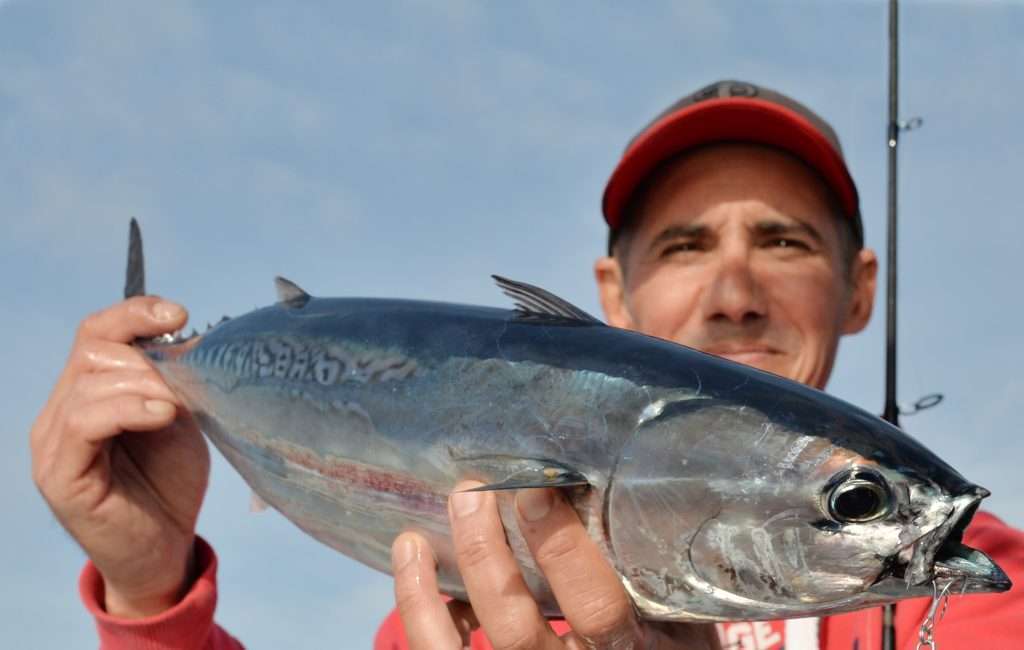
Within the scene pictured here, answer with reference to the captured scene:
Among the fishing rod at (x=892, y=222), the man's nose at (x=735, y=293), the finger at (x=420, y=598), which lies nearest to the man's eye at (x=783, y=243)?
the man's nose at (x=735, y=293)

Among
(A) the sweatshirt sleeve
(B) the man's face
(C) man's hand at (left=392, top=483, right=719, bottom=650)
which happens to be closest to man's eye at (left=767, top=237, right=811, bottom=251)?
(B) the man's face

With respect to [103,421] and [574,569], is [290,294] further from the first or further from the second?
[574,569]

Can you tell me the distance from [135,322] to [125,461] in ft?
1.86

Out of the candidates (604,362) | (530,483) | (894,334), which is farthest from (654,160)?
(530,483)

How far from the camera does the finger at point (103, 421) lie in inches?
130

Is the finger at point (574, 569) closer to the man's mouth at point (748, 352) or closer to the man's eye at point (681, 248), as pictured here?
the man's mouth at point (748, 352)

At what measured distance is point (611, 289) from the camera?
15.5 ft

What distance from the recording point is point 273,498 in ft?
9.24

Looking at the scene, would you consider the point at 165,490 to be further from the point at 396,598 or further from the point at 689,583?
the point at 689,583

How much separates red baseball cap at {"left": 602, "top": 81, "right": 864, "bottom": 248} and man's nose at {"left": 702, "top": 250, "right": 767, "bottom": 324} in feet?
1.92

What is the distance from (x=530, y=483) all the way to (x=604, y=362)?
363 millimetres

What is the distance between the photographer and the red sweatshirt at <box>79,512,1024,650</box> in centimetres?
338

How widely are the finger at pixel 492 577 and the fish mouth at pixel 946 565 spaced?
33.7 inches

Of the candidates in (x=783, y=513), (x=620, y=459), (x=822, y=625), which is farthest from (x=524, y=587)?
(x=822, y=625)
